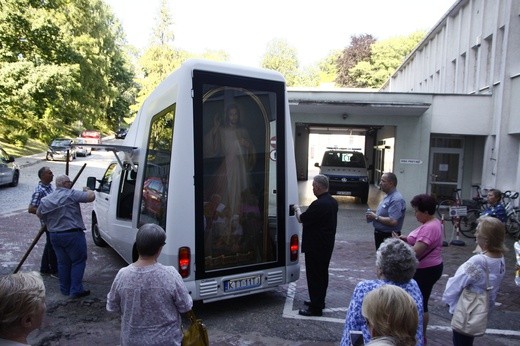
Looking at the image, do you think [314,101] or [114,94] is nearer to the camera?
[314,101]

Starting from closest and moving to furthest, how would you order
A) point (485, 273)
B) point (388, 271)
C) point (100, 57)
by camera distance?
1. point (388, 271)
2. point (485, 273)
3. point (100, 57)

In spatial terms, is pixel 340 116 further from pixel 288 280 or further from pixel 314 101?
pixel 288 280

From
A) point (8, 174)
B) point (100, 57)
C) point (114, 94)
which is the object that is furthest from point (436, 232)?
point (114, 94)

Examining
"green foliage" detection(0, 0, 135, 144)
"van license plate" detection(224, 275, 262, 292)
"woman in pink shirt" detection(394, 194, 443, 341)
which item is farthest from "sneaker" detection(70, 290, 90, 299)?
"green foliage" detection(0, 0, 135, 144)

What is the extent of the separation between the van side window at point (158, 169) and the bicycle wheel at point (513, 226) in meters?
9.46

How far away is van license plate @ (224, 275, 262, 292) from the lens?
524 centimetres

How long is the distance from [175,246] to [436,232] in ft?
8.87

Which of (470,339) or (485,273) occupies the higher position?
(485,273)

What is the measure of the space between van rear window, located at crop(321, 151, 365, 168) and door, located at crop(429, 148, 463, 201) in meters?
2.63

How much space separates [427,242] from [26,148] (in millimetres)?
35360

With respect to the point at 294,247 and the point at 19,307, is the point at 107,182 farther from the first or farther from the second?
the point at 19,307

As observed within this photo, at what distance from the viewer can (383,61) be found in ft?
178

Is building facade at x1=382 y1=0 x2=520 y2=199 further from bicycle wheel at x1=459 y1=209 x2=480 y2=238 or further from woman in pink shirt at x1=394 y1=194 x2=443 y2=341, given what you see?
woman in pink shirt at x1=394 y1=194 x2=443 y2=341

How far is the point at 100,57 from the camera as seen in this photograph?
1463 inches
